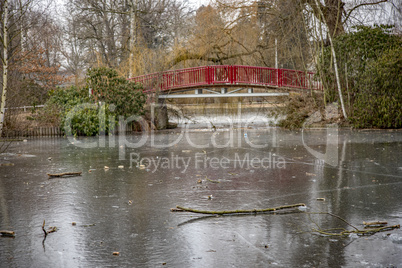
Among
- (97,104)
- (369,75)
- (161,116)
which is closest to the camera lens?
(369,75)

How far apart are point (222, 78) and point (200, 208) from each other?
1969cm

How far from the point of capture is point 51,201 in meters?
5.52

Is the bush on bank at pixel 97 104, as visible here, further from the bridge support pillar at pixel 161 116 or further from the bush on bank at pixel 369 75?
the bush on bank at pixel 369 75

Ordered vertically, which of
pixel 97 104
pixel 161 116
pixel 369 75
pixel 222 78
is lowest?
pixel 161 116

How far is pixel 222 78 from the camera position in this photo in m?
24.2

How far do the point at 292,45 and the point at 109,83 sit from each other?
37.7 feet

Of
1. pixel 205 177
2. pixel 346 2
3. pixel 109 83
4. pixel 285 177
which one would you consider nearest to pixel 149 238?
pixel 205 177

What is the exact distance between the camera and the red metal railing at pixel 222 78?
2266 centimetres

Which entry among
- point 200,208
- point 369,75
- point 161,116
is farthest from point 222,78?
point 200,208

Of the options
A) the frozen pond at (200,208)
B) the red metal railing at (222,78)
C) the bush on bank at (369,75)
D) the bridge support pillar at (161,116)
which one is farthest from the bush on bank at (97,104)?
the bush on bank at (369,75)

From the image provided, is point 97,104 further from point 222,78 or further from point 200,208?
point 200,208

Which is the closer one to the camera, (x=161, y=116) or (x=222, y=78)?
(x=161, y=116)

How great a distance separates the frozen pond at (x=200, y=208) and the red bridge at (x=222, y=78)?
44.1ft

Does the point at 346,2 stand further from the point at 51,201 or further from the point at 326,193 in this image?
the point at 51,201
